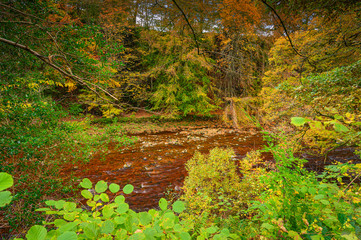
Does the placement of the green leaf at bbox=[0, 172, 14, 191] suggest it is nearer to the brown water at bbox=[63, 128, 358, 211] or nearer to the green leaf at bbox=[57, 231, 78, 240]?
the green leaf at bbox=[57, 231, 78, 240]

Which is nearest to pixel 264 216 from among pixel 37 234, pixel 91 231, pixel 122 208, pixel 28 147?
pixel 122 208

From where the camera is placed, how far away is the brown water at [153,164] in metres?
4.62

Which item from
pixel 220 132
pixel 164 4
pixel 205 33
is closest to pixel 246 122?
pixel 220 132

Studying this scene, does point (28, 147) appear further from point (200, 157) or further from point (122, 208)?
point (200, 157)

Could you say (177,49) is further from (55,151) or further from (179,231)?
(179,231)

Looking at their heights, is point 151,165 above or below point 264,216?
below

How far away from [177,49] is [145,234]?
14082 millimetres

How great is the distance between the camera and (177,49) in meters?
13.1

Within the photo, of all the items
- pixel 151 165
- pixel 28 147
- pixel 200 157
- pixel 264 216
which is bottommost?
pixel 151 165

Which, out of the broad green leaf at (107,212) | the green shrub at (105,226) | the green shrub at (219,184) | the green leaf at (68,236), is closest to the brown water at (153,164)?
the green shrub at (219,184)

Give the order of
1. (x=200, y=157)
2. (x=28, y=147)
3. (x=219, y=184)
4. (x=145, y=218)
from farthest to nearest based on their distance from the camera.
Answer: (x=200, y=157), (x=219, y=184), (x=28, y=147), (x=145, y=218)

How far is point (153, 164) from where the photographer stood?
625 cm

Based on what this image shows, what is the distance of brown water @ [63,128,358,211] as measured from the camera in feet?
15.2

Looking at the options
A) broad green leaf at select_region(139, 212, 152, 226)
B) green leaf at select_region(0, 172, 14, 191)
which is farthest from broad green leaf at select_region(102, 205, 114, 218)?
green leaf at select_region(0, 172, 14, 191)
